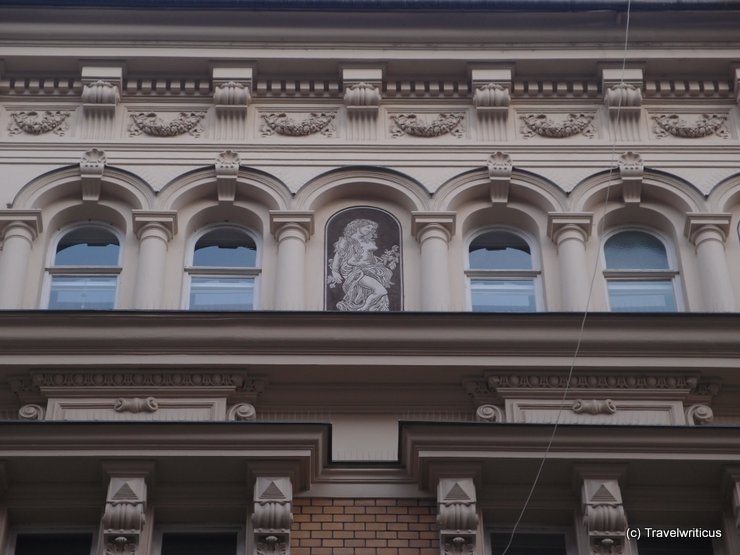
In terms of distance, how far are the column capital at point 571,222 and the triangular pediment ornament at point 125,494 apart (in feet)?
18.8

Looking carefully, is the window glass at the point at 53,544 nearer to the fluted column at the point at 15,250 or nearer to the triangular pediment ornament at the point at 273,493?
the triangular pediment ornament at the point at 273,493

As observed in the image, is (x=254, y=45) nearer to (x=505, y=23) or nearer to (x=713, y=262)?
(x=505, y=23)

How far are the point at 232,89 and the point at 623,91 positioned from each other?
4.59 meters

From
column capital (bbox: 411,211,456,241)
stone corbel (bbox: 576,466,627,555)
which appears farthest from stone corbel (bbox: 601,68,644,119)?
stone corbel (bbox: 576,466,627,555)

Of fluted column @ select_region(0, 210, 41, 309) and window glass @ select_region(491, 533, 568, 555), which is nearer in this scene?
window glass @ select_region(491, 533, 568, 555)

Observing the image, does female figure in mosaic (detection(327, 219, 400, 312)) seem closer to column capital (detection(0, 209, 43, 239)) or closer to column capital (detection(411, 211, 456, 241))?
column capital (detection(411, 211, 456, 241))

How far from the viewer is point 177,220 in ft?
60.2

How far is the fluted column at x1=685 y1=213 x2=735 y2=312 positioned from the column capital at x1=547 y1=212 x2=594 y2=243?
3.68ft

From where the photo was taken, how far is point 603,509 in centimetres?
1507

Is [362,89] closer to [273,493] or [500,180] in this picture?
[500,180]

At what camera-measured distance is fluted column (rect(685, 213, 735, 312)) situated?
686 inches

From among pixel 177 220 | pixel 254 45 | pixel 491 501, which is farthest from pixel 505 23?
pixel 491 501

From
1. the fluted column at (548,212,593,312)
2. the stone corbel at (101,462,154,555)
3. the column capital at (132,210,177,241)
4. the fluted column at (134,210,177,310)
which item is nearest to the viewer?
the stone corbel at (101,462,154,555)

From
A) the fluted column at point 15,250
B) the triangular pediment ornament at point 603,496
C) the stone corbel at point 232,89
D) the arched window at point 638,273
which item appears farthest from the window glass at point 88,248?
the triangular pediment ornament at point 603,496
